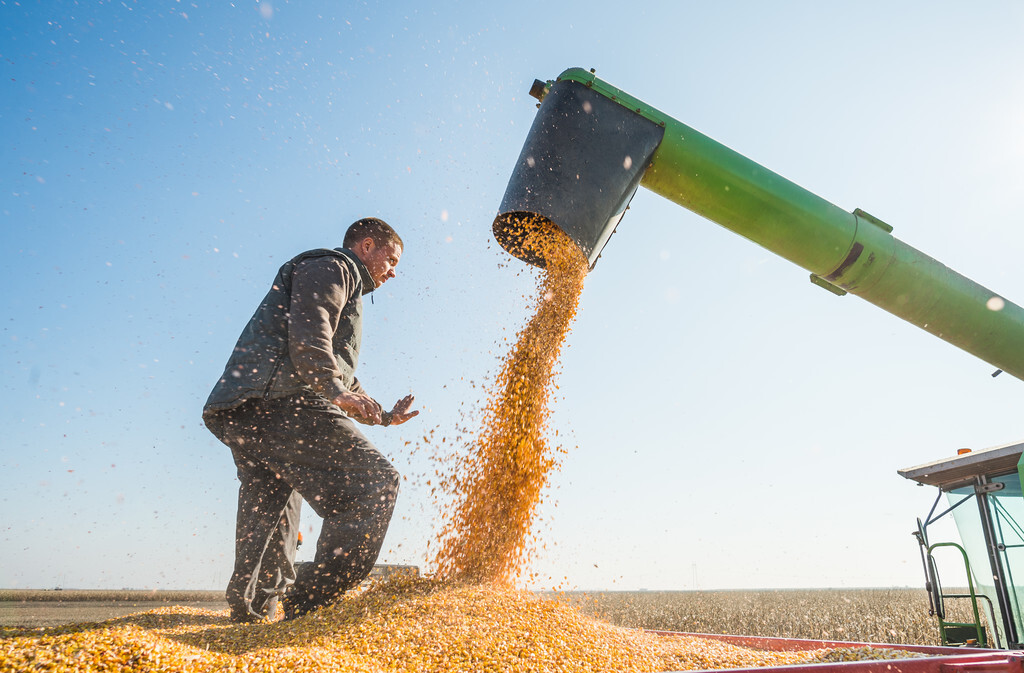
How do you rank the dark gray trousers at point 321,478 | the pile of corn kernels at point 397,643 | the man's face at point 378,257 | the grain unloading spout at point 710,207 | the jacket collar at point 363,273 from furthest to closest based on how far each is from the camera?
the grain unloading spout at point 710,207 < the man's face at point 378,257 < the jacket collar at point 363,273 < the dark gray trousers at point 321,478 < the pile of corn kernels at point 397,643

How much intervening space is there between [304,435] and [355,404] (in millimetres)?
223

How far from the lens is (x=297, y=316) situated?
216 cm

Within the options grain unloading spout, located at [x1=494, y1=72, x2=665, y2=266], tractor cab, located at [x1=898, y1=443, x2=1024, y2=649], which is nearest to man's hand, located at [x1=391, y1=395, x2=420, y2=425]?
grain unloading spout, located at [x1=494, y1=72, x2=665, y2=266]

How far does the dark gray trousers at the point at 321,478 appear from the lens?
2.07 metres

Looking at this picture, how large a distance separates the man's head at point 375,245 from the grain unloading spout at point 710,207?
0.57 meters

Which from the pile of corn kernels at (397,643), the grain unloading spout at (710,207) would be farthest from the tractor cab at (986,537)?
the pile of corn kernels at (397,643)

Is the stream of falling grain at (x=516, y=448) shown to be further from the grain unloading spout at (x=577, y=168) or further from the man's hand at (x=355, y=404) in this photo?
the man's hand at (x=355, y=404)

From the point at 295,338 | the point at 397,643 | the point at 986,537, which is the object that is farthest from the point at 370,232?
the point at 986,537

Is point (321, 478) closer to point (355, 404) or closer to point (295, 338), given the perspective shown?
point (355, 404)

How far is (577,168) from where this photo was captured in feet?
8.93

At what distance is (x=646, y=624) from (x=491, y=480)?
731cm

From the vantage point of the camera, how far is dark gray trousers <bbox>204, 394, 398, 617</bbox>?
81.5 inches

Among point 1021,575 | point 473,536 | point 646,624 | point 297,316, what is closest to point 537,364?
point 473,536

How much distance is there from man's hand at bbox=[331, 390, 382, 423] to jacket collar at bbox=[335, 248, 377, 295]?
1.89 ft
